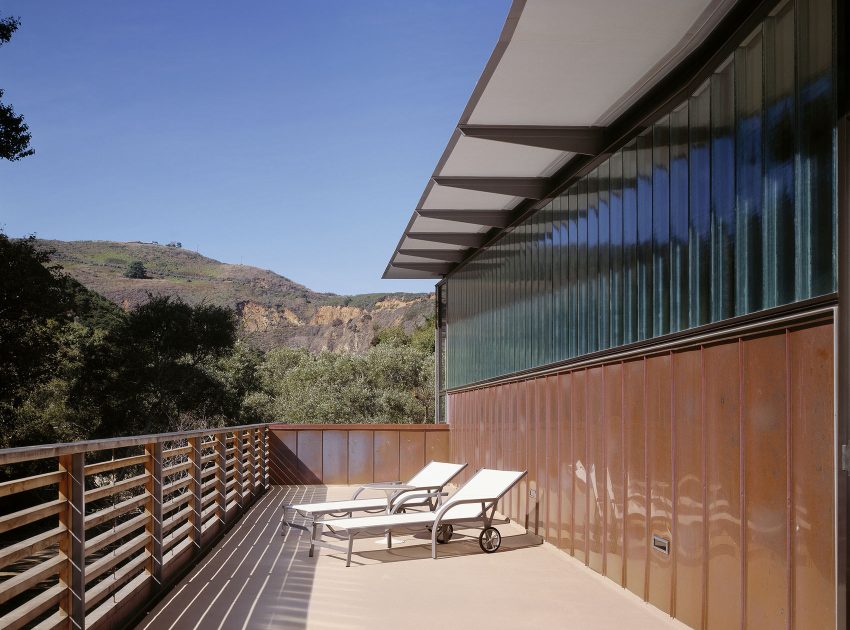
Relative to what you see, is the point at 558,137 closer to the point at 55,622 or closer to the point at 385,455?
the point at 55,622

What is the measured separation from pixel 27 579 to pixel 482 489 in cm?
608

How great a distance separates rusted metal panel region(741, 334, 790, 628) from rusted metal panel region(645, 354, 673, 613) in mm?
1218

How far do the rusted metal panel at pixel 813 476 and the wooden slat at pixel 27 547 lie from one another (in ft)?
11.1

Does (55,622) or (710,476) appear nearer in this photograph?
(55,622)

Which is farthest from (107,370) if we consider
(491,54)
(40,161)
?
(40,161)

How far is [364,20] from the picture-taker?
46781 millimetres

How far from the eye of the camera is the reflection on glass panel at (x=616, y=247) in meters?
7.05

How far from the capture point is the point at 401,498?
9867 mm

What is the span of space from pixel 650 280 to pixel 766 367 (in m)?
1.92

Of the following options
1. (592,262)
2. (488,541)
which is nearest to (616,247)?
(592,262)

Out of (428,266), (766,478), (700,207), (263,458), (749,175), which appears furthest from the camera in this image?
(428,266)

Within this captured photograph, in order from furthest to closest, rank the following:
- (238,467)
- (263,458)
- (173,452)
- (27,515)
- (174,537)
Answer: (263,458) < (238,467) < (174,537) < (173,452) < (27,515)

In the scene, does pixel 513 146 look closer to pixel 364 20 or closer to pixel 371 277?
pixel 364 20

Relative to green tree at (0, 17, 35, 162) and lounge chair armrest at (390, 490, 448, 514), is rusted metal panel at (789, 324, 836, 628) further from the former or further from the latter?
green tree at (0, 17, 35, 162)
